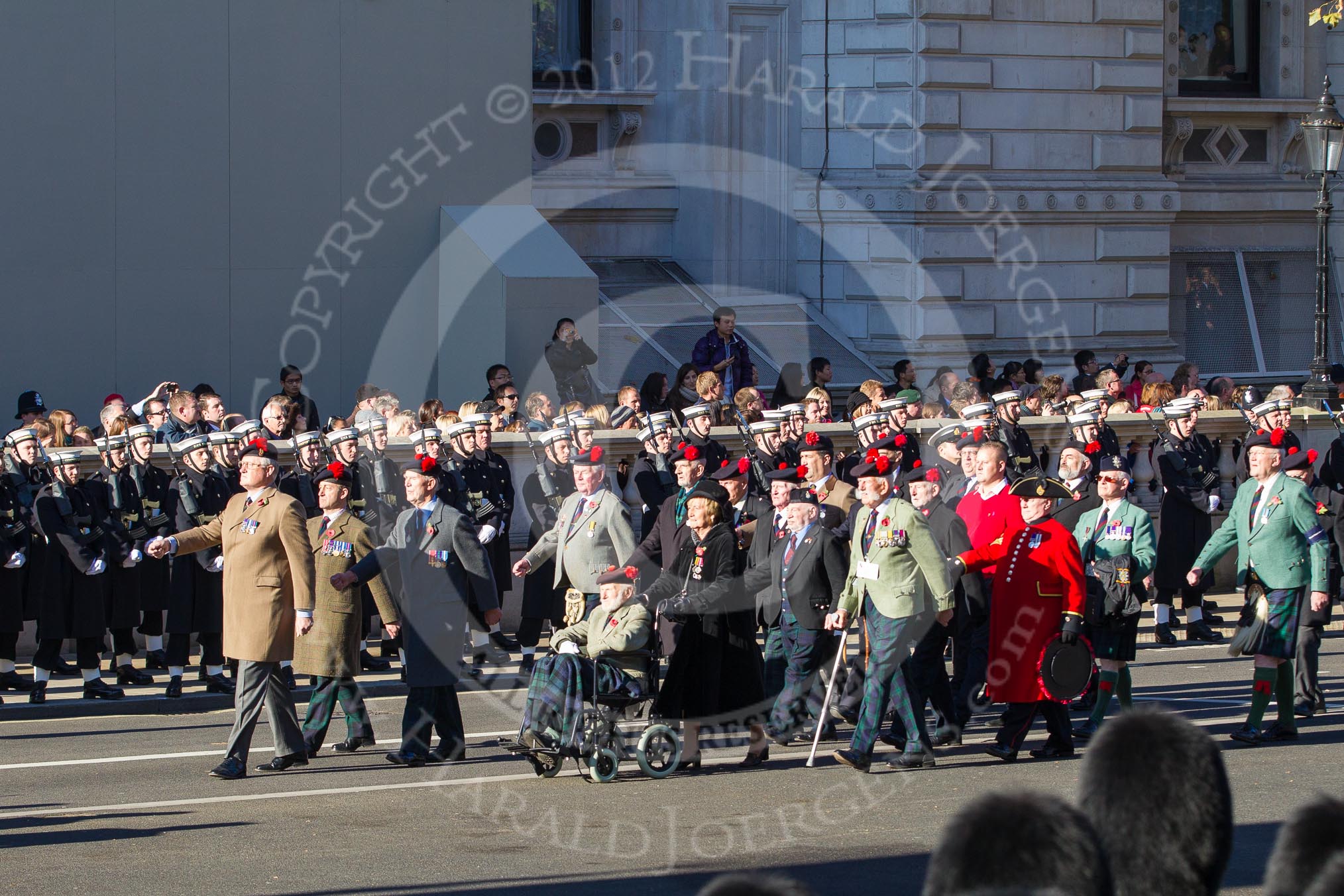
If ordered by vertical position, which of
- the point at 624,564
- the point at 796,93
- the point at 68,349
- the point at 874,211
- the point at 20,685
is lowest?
the point at 20,685

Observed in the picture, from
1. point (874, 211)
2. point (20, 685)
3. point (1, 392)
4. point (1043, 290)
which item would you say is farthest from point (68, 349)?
point (1043, 290)

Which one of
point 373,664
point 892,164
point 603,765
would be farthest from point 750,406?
point 892,164

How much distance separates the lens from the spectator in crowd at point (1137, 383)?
2034 cm

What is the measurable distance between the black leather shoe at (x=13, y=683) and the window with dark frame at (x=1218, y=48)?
1966 centimetres

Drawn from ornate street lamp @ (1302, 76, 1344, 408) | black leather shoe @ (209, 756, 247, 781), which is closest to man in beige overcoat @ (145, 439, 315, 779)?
black leather shoe @ (209, 756, 247, 781)

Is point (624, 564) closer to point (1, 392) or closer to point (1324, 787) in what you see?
point (1324, 787)

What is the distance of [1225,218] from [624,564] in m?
18.4

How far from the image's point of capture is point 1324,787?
1030cm

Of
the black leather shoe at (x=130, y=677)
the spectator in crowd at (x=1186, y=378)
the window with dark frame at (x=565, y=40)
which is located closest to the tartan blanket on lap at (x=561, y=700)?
the black leather shoe at (x=130, y=677)

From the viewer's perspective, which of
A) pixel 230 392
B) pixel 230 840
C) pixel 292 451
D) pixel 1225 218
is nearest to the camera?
pixel 230 840

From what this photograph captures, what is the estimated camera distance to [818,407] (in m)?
17.2

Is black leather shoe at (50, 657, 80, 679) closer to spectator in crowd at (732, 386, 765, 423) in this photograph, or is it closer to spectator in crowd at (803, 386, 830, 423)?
spectator in crowd at (732, 386, 765, 423)

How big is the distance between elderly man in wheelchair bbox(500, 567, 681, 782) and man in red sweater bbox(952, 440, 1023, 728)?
2.09 metres

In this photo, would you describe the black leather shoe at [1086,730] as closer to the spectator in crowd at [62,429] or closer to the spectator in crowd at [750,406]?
the spectator in crowd at [750,406]
